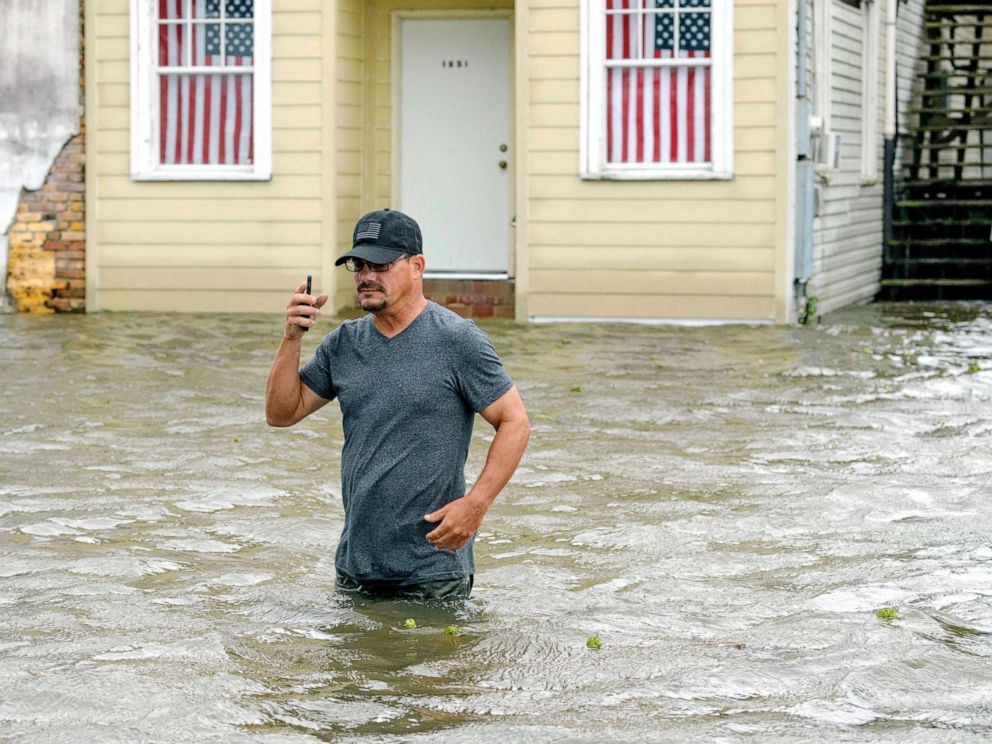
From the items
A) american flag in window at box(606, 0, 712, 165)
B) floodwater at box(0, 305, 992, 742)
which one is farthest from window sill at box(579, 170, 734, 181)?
floodwater at box(0, 305, 992, 742)

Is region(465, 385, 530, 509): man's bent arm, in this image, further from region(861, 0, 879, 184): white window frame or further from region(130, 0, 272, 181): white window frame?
region(861, 0, 879, 184): white window frame

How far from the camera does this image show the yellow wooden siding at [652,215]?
15016 mm

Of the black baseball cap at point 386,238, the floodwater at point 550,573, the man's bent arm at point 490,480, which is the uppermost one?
the black baseball cap at point 386,238

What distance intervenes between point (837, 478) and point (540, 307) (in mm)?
7351

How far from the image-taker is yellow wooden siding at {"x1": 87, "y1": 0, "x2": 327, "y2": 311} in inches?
618

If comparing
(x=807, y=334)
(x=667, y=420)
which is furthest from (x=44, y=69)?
(x=667, y=420)

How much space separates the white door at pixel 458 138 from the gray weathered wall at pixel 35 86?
3.07 metres

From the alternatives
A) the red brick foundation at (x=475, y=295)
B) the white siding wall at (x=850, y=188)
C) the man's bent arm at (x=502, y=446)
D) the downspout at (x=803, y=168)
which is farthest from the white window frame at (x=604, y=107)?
the man's bent arm at (x=502, y=446)

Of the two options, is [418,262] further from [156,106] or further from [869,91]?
[869,91]

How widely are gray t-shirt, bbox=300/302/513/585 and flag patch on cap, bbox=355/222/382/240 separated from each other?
0.30 meters

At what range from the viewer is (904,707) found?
491 cm

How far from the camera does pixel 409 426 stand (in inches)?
219

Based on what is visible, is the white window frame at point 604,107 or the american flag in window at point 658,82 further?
the american flag in window at point 658,82

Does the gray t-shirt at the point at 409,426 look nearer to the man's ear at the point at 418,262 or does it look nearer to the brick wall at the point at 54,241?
the man's ear at the point at 418,262
